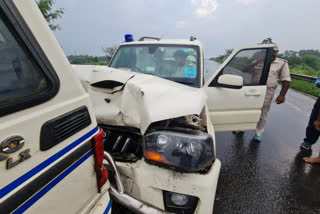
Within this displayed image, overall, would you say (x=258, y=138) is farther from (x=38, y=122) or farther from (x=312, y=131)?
(x=38, y=122)

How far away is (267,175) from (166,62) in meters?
2.52

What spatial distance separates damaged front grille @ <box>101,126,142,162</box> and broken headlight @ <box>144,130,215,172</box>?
27 cm

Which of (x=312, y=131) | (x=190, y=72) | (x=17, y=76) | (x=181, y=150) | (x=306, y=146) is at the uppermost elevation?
(x=17, y=76)

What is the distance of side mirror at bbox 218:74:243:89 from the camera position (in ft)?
7.46

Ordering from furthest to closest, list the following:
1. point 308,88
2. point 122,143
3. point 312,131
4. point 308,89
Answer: point 308,88 → point 308,89 → point 312,131 → point 122,143

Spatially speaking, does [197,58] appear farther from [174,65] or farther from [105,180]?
[105,180]

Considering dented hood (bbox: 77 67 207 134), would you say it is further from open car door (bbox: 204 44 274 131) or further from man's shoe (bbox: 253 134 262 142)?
man's shoe (bbox: 253 134 262 142)

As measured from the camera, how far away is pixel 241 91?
2.71 meters

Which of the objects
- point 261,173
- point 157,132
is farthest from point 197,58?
point 261,173

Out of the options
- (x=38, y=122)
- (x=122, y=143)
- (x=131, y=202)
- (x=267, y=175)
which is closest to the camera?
(x=38, y=122)

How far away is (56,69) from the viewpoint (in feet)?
2.88

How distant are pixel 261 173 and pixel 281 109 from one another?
14.4 ft

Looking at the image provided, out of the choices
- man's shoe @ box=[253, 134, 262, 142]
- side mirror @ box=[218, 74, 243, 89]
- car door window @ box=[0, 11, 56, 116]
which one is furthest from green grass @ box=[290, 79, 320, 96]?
car door window @ box=[0, 11, 56, 116]

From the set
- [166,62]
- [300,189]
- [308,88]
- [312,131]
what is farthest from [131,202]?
[308,88]
